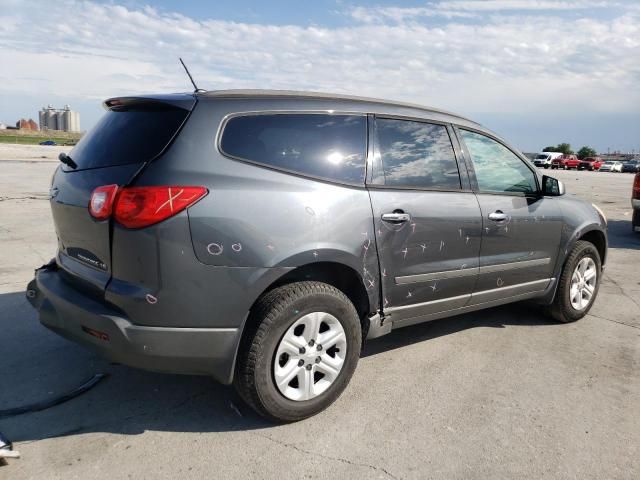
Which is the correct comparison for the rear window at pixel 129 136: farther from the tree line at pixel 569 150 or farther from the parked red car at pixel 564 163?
the tree line at pixel 569 150

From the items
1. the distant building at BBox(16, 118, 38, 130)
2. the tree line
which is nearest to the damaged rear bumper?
the tree line

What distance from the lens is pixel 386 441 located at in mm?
2949

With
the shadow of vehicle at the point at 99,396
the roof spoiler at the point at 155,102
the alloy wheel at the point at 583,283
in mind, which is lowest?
the shadow of vehicle at the point at 99,396

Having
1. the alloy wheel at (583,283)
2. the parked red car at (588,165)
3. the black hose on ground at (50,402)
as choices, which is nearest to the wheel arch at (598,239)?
the alloy wheel at (583,283)

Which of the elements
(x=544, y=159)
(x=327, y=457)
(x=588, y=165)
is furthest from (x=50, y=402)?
(x=588, y=165)

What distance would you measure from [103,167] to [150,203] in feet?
1.64

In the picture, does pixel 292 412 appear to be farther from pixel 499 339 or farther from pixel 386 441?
pixel 499 339

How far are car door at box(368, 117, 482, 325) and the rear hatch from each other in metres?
1.25

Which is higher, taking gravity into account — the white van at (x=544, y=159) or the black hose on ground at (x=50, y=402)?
the white van at (x=544, y=159)

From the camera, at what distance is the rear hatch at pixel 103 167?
9.27 feet

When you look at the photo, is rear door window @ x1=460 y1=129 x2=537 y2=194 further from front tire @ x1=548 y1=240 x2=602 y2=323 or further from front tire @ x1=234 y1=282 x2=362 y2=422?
front tire @ x1=234 y1=282 x2=362 y2=422

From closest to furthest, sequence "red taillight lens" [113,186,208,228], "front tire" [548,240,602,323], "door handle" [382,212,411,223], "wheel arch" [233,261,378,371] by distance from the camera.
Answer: "red taillight lens" [113,186,208,228] < "wheel arch" [233,261,378,371] < "door handle" [382,212,411,223] < "front tire" [548,240,602,323]

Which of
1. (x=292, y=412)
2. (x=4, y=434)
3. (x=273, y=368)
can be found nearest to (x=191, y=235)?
(x=273, y=368)

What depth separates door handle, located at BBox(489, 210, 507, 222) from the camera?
4068mm
